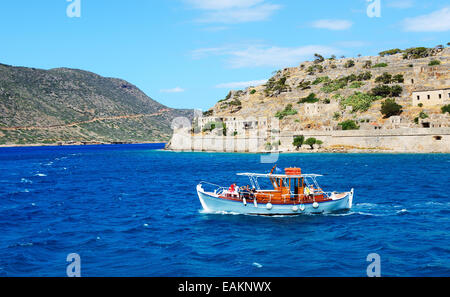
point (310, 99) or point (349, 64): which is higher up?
point (349, 64)

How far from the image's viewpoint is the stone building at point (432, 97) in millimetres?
85000

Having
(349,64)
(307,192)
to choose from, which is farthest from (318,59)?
(307,192)

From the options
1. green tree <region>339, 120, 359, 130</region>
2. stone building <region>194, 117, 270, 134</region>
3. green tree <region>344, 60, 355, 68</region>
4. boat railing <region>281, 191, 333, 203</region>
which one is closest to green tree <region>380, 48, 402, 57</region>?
green tree <region>344, 60, 355, 68</region>

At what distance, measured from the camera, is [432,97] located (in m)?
86.8

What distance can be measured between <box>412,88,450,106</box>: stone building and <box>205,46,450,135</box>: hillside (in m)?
1.54

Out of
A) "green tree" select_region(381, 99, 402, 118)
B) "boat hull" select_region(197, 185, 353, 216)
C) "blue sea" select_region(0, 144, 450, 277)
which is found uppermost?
"green tree" select_region(381, 99, 402, 118)

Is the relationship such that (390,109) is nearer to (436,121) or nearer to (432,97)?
(432,97)

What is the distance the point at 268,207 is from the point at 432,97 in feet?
240

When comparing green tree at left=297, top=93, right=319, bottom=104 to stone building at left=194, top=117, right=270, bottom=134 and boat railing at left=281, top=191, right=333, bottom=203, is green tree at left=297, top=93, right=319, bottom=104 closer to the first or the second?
stone building at left=194, top=117, right=270, bottom=134

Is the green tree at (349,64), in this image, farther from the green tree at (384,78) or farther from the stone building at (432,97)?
the stone building at (432,97)

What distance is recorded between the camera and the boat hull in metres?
26.6

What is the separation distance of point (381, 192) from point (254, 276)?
2335 cm

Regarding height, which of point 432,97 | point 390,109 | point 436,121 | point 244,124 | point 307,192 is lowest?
point 307,192

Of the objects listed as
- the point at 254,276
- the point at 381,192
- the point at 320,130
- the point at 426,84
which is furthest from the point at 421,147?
the point at 254,276
